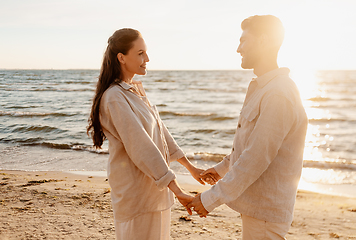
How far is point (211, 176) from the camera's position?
314cm

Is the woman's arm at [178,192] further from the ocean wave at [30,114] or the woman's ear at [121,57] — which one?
the ocean wave at [30,114]

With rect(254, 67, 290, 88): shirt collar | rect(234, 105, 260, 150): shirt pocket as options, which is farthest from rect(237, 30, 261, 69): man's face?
rect(234, 105, 260, 150): shirt pocket

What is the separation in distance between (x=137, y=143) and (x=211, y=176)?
1211 millimetres

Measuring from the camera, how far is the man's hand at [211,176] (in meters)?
3.09

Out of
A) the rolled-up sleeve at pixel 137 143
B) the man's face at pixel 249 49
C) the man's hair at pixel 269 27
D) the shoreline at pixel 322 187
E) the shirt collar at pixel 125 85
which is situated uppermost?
the man's hair at pixel 269 27

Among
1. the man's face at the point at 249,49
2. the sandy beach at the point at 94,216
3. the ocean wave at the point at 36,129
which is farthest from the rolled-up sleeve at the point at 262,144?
the ocean wave at the point at 36,129

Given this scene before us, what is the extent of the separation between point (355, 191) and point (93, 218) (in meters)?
5.54

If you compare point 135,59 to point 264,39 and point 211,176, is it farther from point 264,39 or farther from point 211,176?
point 211,176

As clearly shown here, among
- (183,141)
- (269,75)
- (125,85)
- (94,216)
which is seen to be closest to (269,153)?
(269,75)

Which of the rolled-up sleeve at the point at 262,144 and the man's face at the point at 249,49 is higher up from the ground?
the man's face at the point at 249,49

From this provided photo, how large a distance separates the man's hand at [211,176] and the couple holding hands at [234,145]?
64 centimetres

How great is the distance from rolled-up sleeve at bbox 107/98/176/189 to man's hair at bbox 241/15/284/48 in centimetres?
111

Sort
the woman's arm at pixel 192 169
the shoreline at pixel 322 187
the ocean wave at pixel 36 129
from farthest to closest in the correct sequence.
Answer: the ocean wave at pixel 36 129, the shoreline at pixel 322 187, the woman's arm at pixel 192 169

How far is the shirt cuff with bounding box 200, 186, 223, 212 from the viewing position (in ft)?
7.27
